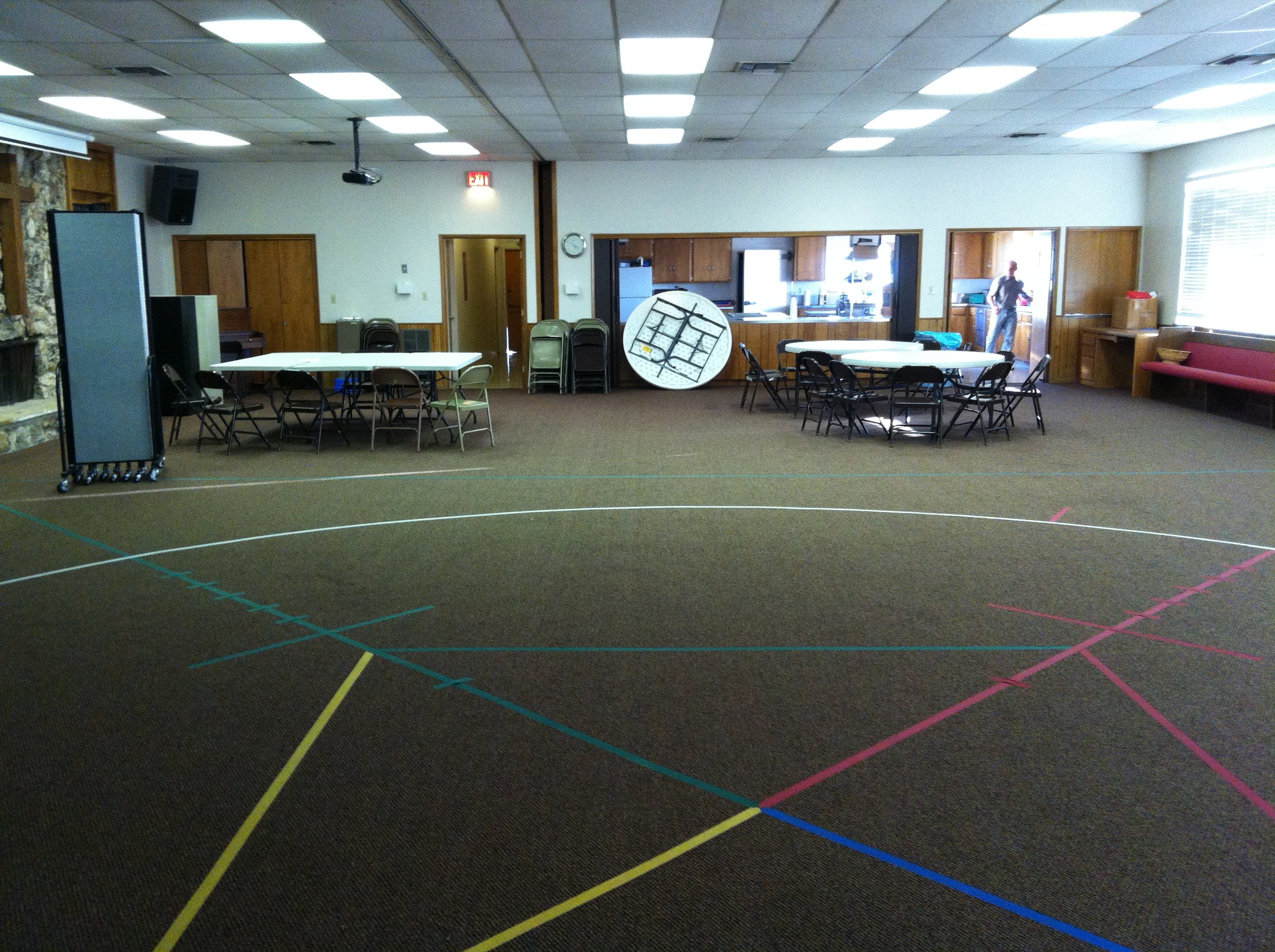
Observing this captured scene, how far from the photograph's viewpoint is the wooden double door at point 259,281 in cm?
1438

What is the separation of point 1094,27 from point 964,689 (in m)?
5.54

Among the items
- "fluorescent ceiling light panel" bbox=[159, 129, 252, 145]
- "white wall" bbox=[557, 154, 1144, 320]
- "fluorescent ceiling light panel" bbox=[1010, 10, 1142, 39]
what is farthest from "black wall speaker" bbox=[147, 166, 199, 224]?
"fluorescent ceiling light panel" bbox=[1010, 10, 1142, 39]

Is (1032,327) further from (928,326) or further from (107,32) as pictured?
(107,32)

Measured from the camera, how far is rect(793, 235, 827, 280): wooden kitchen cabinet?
607 inches

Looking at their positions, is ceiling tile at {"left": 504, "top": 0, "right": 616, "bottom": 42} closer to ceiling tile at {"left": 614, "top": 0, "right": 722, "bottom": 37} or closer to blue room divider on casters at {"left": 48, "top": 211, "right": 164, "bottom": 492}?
ceiling tile at {"left": 614, "top": 0, "right": 722, "bottom": 37}

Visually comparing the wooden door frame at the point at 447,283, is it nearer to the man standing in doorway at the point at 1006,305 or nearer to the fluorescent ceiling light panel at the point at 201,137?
the fluorescent ceiling light panel at the point at 201,137

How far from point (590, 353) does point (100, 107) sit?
6430 millimetres

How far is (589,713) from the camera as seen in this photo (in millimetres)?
3555

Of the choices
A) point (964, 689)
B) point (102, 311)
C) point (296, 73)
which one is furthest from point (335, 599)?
point (296, 73)

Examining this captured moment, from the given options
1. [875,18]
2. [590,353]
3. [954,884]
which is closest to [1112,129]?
[875,18]

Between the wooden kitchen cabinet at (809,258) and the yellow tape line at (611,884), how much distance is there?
1336cm

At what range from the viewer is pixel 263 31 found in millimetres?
7109

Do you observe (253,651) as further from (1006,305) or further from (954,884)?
(1006,305)

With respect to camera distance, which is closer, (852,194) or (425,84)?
(425,84)
